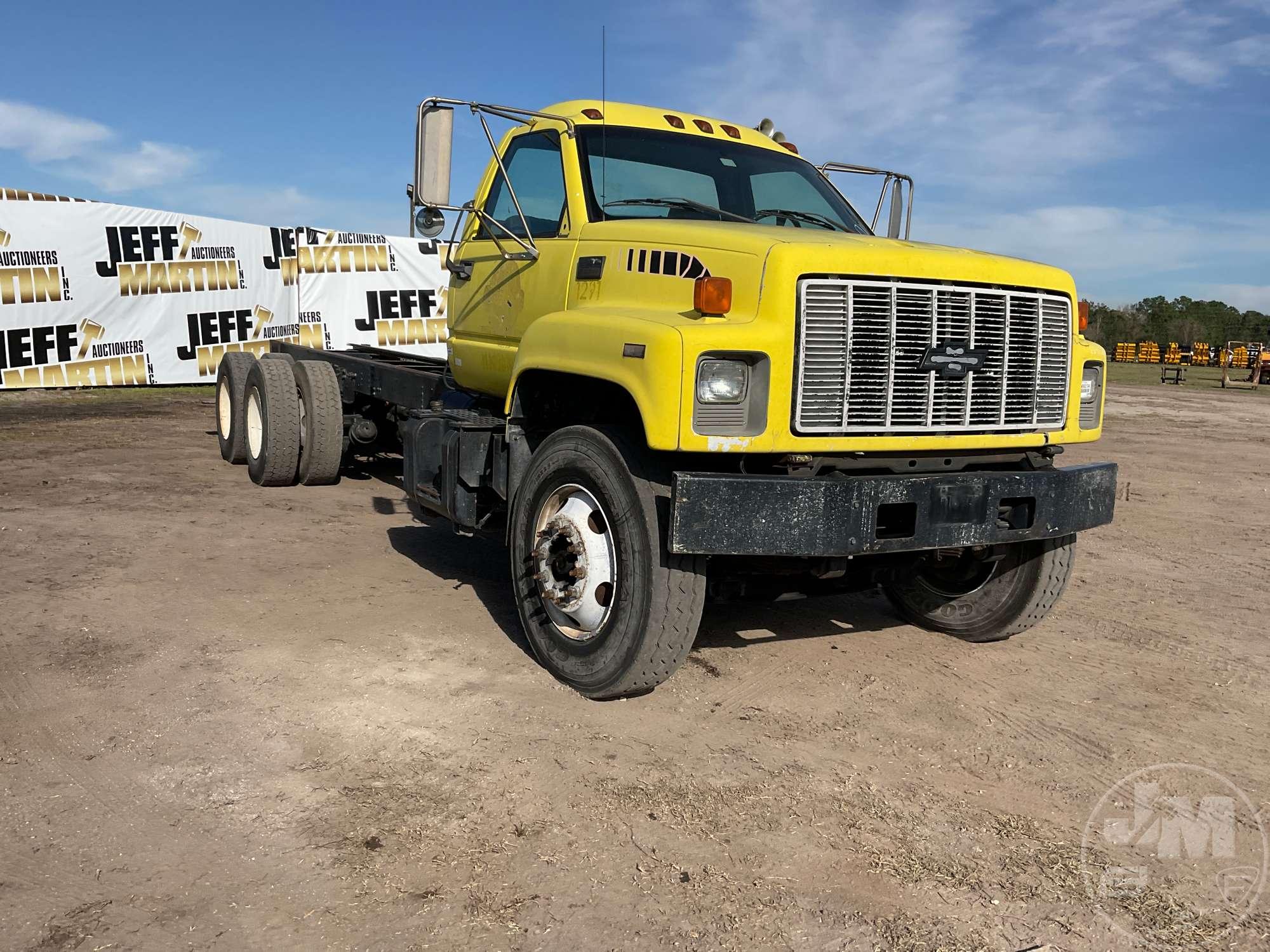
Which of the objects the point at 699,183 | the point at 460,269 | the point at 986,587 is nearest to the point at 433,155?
the point at 460,269

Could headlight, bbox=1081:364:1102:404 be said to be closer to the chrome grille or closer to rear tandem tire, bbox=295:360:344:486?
the chrome grille

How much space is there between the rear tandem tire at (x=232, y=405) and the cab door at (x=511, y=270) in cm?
421

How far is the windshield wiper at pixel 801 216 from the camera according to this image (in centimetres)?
538

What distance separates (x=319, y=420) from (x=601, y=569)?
504 centimetres

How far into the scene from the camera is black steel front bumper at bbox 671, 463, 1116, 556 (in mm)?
Answer: 3643

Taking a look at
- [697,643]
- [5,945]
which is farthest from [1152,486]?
[5,945]

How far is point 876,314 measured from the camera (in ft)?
12.7

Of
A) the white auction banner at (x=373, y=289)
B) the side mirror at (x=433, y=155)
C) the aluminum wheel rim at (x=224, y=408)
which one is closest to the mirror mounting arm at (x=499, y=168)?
the side mirror at (x=433, y=155)

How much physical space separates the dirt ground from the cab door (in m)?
1.29

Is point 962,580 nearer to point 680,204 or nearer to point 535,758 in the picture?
point 680,204

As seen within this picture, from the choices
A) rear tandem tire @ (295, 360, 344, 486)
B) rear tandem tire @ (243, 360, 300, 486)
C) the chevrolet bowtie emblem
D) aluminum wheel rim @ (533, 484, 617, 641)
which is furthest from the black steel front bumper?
rear tandem tire @ (243, 360, 300, 486)

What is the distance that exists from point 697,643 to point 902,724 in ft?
3.90

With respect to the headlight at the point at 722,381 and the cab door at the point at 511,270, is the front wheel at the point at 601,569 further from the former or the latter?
the cab door at the point at 511,270

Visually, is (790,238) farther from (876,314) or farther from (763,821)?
(763,821)
